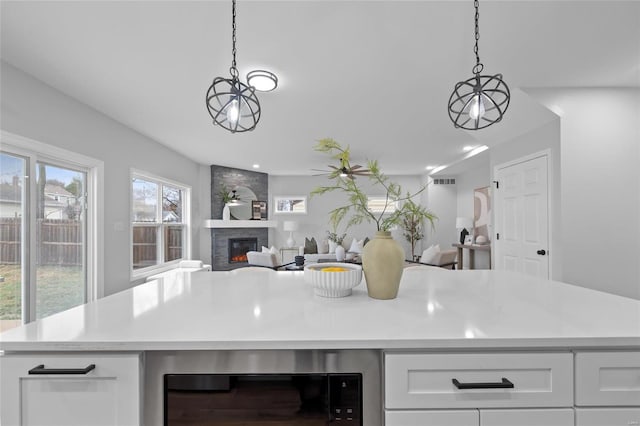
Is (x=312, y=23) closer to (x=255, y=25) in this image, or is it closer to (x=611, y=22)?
(x=255, y=25)

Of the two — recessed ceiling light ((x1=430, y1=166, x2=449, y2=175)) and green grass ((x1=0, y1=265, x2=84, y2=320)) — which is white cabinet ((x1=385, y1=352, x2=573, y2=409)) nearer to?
green grass ((x1=0, y1=265, x2=84, y2=320))

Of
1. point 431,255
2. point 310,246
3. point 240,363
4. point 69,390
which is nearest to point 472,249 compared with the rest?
point 431,255

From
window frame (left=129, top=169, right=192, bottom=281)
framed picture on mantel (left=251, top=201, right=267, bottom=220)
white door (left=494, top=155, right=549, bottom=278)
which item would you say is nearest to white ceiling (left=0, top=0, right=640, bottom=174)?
white door (left=494, top=155, right=549, bottom=278)

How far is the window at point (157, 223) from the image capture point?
420cm

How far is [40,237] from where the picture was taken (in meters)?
2.62

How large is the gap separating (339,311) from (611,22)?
2.61 meters

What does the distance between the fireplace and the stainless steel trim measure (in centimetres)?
600

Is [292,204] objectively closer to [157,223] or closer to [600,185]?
[157,223]

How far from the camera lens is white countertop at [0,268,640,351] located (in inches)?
31.6

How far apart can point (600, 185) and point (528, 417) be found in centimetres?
303

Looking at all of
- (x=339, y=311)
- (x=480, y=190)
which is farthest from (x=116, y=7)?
(x=480, y=190)

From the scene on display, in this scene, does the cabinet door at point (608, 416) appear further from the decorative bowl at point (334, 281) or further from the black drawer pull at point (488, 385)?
the decorative bowl at point (334, 281)

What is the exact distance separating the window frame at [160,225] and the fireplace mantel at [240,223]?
0.54 metres

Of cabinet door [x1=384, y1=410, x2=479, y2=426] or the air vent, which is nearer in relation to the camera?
cabinet door [x1=384, y1=410, x2=479, y2=426]
